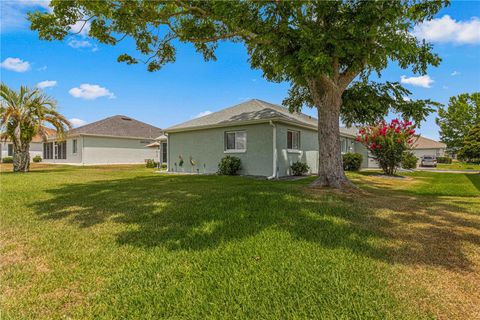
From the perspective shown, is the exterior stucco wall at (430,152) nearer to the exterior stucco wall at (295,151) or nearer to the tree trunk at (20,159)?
the exterior stucco wall at (295,151)

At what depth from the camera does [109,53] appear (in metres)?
11.6

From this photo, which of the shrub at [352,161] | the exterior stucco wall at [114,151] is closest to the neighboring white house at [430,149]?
the shrub at [352,161]

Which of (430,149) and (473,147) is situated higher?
(430,149)

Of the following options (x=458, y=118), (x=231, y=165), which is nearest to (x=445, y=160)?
(x=458, y=118)

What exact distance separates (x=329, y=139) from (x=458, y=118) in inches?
2034

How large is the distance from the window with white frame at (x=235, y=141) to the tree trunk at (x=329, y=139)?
6.15 metres

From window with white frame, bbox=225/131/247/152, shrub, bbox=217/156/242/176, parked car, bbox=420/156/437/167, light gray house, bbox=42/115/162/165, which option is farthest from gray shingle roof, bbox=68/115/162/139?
parked car, bbox=420/156/437/167

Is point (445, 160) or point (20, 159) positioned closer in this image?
point (20, 159)

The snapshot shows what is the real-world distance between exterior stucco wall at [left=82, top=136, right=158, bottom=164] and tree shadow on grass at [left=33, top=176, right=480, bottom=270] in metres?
21.6

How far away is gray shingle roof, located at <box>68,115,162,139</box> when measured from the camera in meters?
27.0

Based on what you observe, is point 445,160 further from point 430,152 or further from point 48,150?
point 48,150

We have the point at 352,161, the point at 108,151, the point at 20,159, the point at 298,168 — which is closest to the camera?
the point at 298,168

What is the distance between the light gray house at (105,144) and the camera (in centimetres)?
2650

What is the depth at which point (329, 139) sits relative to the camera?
8.88m
